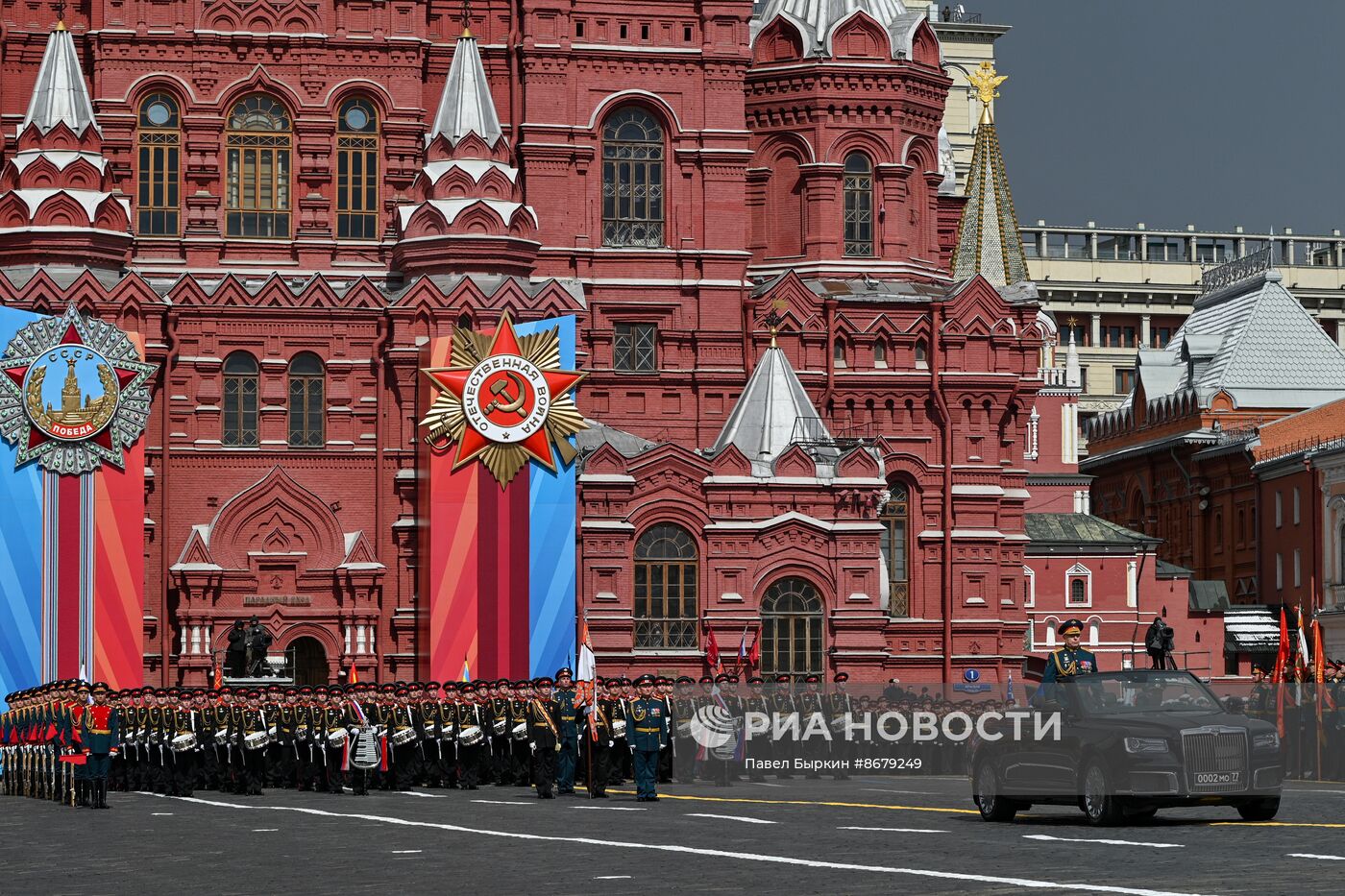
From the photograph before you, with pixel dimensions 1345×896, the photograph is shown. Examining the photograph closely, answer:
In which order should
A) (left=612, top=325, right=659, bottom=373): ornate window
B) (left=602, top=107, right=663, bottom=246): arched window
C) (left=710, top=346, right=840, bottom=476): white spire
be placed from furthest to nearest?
(left=612, top=325, right=659, bottom=373): ornate window
(left=602, top=107, right=663, bottom=246): arched window
(left=710, top=346, right=840, bottom=476): white spire

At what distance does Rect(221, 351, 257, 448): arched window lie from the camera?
55719 millimetres

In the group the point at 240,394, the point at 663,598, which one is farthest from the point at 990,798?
the point at 240,394

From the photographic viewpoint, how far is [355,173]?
190ft

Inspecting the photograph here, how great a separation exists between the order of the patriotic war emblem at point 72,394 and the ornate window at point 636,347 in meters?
10.9

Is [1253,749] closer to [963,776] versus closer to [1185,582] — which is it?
[963,776]

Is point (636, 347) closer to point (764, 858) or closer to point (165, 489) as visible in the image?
point (165, 489)

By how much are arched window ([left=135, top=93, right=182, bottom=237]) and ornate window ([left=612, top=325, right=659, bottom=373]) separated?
10092mm

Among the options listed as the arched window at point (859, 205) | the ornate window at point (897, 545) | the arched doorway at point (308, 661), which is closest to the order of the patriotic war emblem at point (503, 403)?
the arched doorway at point (308, 661)

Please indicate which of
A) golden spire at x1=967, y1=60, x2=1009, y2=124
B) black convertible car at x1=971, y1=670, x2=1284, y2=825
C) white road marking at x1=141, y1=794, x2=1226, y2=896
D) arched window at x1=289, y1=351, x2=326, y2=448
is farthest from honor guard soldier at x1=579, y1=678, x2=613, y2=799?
golden spire at x1=967, y1=60, x2=1009, y2=124

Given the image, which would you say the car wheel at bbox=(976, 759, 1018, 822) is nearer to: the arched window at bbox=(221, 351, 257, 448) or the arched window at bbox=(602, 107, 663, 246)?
the arched window at bbox=(221, 351, 257, 448)

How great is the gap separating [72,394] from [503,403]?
8.71 metres

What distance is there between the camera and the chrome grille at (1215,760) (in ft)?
78.5

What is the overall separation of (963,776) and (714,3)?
24.8 metres

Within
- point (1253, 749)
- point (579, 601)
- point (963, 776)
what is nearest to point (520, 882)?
point (1253, 749)
